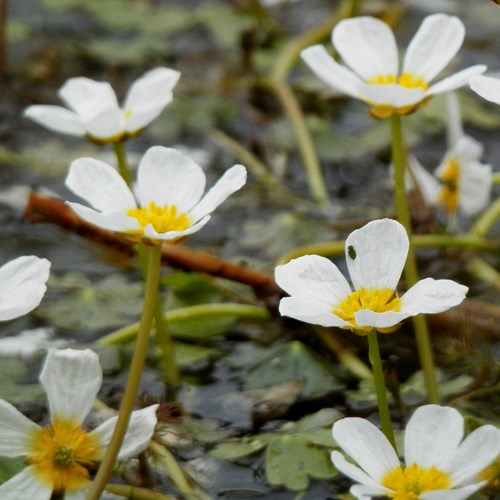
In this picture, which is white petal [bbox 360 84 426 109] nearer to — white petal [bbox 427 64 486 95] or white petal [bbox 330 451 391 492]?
white petal [bbox 427 64 486 95]

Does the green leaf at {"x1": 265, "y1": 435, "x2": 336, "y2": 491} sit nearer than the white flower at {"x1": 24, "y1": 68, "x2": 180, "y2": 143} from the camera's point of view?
Yes

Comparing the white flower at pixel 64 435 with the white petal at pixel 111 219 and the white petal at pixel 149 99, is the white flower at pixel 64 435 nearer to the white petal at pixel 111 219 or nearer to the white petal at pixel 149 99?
the white petal at pixel 111 219

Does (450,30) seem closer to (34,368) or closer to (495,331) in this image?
(495,331)

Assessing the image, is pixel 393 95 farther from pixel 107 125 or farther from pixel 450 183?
pixel 450 183

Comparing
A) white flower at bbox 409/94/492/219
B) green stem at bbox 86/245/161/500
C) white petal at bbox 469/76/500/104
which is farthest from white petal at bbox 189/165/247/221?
white flower at bbox 409/94/492/219

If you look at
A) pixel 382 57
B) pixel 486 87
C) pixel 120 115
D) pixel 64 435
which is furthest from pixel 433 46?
pixel 64 435

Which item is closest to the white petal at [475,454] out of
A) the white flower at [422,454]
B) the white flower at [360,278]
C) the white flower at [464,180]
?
the white flower at [422,454]

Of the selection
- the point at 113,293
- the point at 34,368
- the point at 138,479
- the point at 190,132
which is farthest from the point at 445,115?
the point at 138,479
